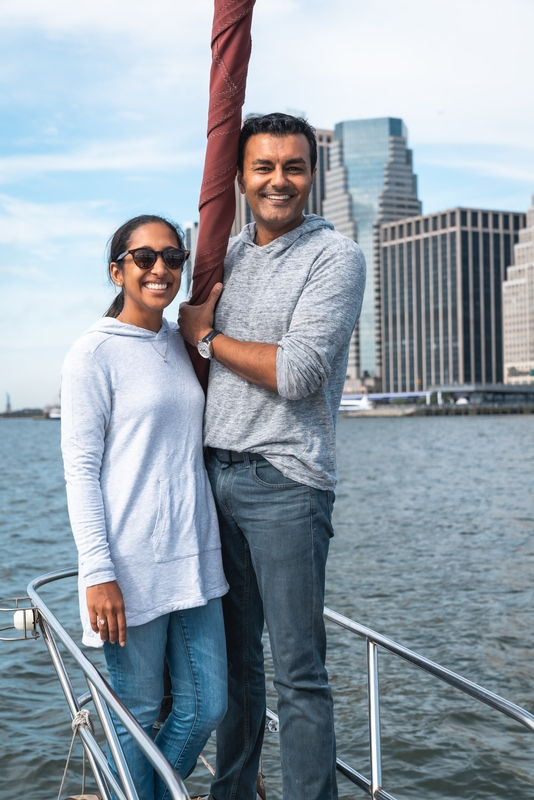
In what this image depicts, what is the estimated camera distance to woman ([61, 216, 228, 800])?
2.82 metres

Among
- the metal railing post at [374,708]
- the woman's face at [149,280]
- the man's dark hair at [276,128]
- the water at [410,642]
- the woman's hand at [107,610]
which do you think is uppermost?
the man's dark hair at [276,128]

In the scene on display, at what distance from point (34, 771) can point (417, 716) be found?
3695 millimetres

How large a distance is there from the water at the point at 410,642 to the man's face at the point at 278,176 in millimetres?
5111

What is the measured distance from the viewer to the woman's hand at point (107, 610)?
2.76m

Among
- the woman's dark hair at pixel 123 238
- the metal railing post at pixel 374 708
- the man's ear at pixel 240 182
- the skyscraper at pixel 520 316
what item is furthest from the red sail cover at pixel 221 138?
the skyscraper at pixel 520 316

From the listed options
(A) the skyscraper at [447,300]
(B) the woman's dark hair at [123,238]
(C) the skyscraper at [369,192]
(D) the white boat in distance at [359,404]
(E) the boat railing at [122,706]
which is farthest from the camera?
(C) the skyscraper at [369,192]

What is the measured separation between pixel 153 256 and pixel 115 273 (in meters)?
0.22

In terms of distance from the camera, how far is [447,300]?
165 m

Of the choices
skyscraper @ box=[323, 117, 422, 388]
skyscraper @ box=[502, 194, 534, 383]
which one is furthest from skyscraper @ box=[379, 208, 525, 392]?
skyscraper @ box=[502, 194, 534, 383]

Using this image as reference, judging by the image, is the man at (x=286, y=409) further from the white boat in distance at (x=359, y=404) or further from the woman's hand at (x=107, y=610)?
the white boat in distance at (x=359, y=404)

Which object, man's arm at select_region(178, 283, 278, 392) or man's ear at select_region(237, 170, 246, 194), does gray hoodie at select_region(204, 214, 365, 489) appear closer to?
man's arm at select_region(178, 283, 278, 392)

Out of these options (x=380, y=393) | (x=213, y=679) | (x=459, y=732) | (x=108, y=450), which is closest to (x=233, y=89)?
(x=108, y=450)

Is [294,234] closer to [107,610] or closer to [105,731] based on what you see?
[107,610]

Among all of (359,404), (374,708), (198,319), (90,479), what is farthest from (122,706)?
(359,404)
